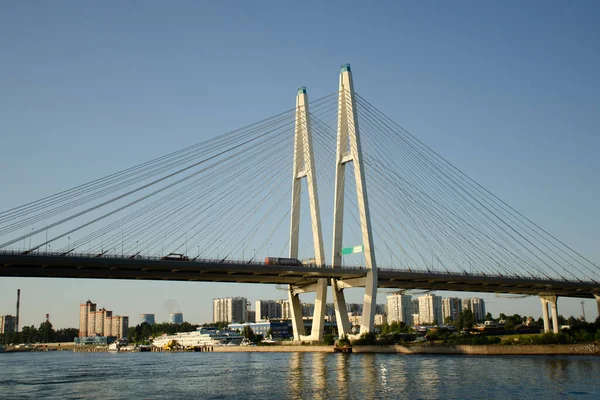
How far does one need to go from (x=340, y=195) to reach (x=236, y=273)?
10.6 meters

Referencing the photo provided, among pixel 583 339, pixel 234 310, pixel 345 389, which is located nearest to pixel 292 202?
pixel 583 339

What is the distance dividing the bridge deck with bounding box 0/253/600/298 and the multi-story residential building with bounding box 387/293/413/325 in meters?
112

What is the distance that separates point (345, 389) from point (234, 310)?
164582 mm

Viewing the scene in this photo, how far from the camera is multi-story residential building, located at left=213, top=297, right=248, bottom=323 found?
7436 inches

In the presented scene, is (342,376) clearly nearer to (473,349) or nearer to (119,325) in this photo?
(473,349)

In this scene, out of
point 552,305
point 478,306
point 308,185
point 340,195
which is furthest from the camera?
point 478,306

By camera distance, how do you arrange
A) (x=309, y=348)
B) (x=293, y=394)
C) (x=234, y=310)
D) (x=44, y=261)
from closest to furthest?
(x=293, y=394)
(x=44, y=261)
(x=309, y=348)
(x=234, y=310)

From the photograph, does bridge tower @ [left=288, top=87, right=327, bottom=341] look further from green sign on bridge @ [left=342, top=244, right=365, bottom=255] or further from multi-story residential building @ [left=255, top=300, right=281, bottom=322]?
multi-story residential building @ [left=255, top=300, right=281, bottom=322]

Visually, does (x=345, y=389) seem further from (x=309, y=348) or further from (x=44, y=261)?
(x=309, y=348)

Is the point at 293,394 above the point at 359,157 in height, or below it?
below

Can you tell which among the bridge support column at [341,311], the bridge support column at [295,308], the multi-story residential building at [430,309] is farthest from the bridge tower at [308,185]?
the multi-story residential building at [430,309]

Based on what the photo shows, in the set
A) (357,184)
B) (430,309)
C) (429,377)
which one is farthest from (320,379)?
(430,309)

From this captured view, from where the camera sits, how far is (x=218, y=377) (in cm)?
3691

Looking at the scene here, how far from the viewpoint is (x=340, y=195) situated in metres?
51.6
